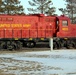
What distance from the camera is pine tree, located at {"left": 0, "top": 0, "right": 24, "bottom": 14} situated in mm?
50625

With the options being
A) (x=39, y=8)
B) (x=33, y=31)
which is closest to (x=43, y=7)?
(x=39, y=8)

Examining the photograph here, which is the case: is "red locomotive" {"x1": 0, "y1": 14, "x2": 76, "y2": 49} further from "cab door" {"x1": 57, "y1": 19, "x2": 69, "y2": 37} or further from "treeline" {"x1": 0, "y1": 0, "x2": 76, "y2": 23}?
"treeline" {"x1": 0, "y1": 0, "x2": 76, "y2": 23}

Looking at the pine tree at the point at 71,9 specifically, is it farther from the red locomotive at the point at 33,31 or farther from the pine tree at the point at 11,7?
the red locomotive at the point at 33,31

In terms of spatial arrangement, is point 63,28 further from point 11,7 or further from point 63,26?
point 11,7

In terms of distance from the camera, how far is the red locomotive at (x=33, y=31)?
27.8 meters

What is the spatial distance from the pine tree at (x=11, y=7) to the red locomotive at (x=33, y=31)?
2186 cm

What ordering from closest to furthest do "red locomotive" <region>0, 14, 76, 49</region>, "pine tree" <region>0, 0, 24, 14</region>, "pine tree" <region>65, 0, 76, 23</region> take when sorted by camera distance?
"red locomotive" <region>0, 14, 76, 49</region>
"pine tree" <region>0, 0, 24, 14</region>
"pine tree" <region>65, 0, 76, 23</region>

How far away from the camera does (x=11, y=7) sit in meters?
50.8

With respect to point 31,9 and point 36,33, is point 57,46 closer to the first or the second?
point 36,33

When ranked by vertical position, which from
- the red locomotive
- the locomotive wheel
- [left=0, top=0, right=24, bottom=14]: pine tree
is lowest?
the locomotive wheel

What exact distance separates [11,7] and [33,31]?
74.8 feet

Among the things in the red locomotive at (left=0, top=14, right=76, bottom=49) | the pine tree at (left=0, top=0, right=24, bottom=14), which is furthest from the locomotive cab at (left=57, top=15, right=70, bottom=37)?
the pine tree at (left=0, top=0, right=24, bottom=14)

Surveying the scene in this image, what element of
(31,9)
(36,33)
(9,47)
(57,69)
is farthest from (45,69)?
(31,9)

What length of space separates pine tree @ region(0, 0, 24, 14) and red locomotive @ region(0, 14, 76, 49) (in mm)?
21859
